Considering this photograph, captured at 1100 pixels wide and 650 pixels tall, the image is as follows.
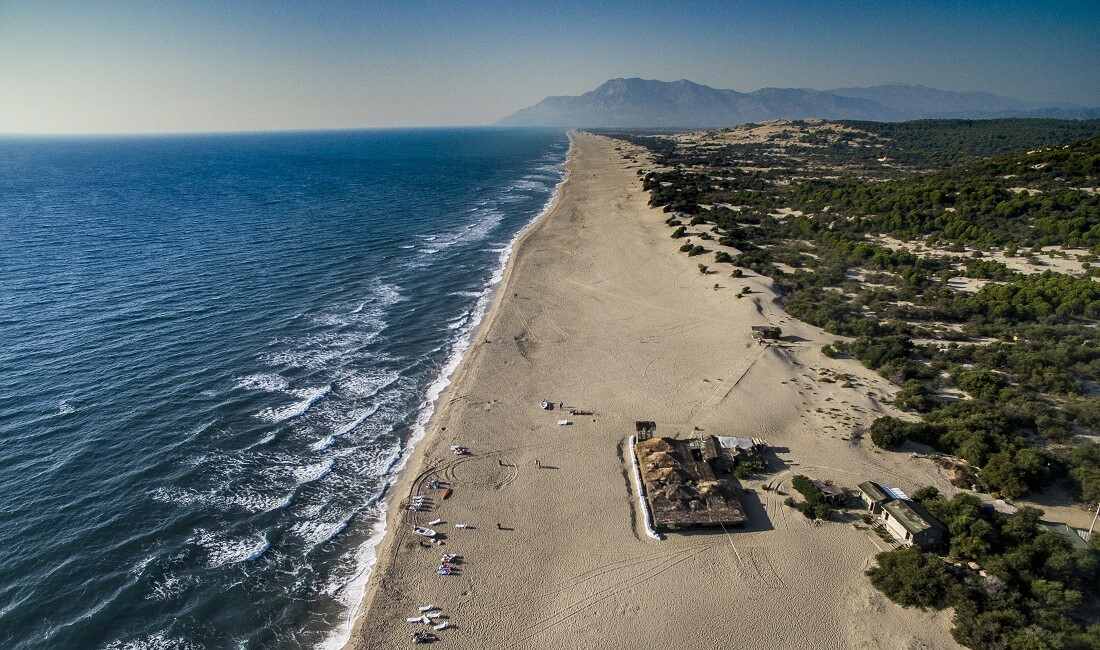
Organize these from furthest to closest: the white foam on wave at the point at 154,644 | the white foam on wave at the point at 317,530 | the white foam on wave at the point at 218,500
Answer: the white foam on wave at the point at 218,500
the white foam on wave at the point at 317,530
the white foam on wave at the point at 154,644

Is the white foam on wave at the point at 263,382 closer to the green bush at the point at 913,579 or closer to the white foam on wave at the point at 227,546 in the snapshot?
the white foam on wave at the point at 227,546

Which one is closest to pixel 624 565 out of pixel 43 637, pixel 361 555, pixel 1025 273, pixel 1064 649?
pixel 361 555

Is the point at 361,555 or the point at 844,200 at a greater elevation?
the point at 844,200

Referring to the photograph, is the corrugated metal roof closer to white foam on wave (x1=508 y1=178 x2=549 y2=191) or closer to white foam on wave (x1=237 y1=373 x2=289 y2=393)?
white foam on wave (x1=237 y1=373 x2=289 y2=393)

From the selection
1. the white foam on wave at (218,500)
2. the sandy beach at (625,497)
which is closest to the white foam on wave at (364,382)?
the sandy beach at (625,497)

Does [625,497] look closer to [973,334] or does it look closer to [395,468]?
[395,468]

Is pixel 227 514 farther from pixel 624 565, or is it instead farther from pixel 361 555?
pixel 624 565
